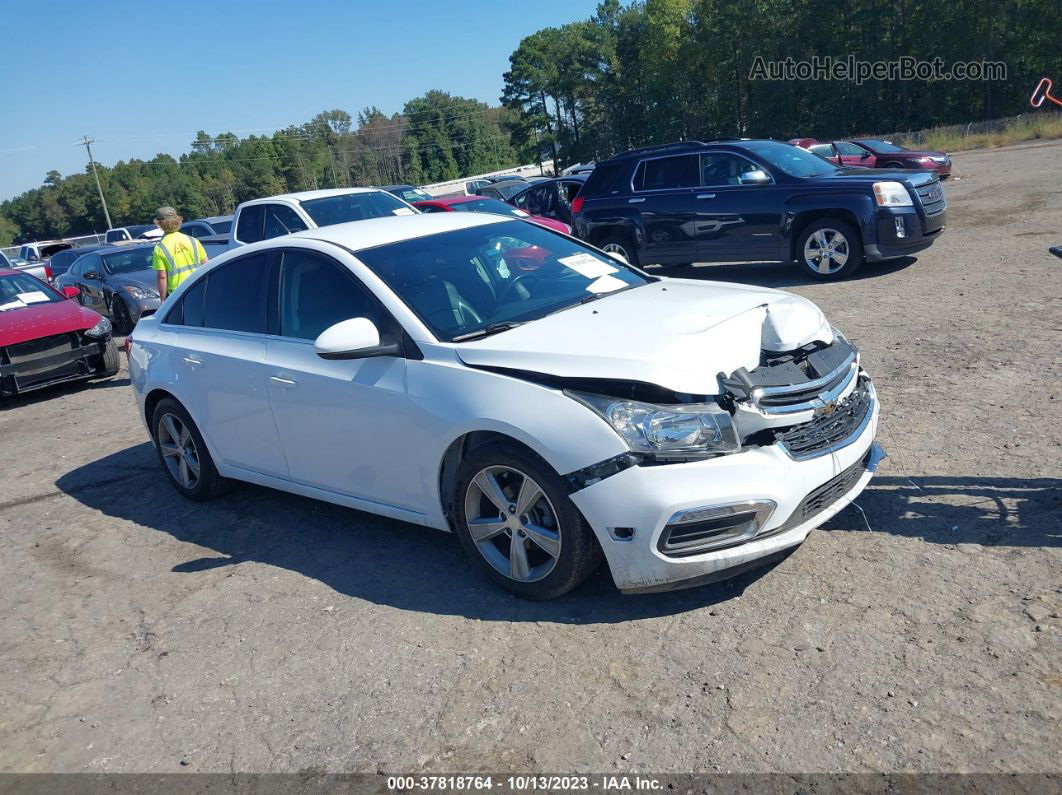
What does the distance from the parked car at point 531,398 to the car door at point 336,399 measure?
0.5 inches

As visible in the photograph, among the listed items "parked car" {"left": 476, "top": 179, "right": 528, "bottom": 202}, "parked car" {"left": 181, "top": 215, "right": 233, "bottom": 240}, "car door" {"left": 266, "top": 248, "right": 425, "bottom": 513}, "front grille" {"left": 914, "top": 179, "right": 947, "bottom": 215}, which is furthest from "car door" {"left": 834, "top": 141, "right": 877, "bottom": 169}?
"car door" {"left": 266, "top": 248, "right": 425, "bottom": 513}

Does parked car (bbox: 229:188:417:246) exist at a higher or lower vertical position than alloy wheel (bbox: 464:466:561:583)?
higher

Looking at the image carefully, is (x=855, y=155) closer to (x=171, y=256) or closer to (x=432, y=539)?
(x=171, y=256)

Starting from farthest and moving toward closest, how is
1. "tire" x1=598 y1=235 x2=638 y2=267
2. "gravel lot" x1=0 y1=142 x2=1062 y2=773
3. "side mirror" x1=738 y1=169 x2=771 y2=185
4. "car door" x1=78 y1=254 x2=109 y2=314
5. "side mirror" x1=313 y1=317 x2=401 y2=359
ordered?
"car door" x1=78 y1=254 x2=109 y2=314 → "tire" x1=598 y1=235 x2=638 y2=267 → "side mirror" x1=738 y1=169 x2=771 y2=185 → "side mirror" x1=313 y1=317 x2=401 y2=359 → "gravel lot" x1=0 y1=142 x2=1062 y2=773

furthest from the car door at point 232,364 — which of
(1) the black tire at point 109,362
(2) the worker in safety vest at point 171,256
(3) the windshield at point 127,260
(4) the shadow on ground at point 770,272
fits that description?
(3) the windshield at point 127,260

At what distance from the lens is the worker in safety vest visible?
9.54m

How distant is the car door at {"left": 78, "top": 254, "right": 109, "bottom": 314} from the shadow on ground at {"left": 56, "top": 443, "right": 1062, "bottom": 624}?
1035cm

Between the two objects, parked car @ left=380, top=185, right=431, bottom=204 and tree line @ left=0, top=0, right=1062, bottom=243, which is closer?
parked car @ left=380, top=185, right=431, bottom=204

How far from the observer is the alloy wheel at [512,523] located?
3.90 meters

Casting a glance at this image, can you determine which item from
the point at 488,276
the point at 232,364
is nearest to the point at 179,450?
the point at 232,364

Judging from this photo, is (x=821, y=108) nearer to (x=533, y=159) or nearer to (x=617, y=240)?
(x=533, y=159)

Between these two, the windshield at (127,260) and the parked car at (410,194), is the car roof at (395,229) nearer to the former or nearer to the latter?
the windshield at (127,260)

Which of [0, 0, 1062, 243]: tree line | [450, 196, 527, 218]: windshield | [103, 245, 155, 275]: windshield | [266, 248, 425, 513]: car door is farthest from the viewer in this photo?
[0, 0, 1062, 243]: tree line

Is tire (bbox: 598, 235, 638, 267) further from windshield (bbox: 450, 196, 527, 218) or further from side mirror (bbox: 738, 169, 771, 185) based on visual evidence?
windshield (bbox: 450, 196, 527, 218)
